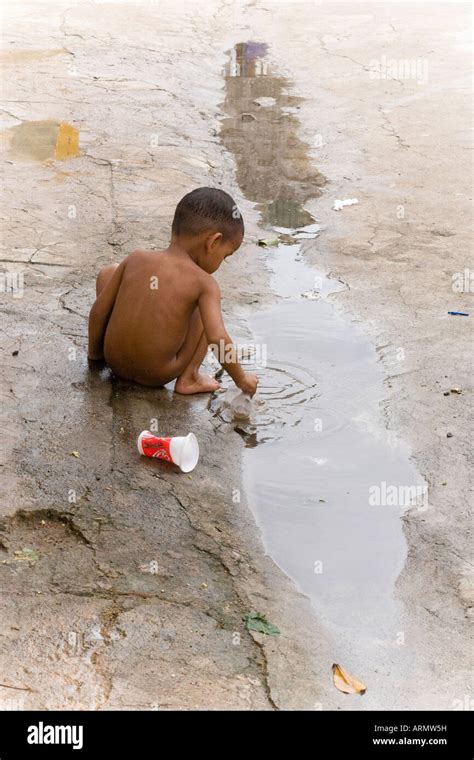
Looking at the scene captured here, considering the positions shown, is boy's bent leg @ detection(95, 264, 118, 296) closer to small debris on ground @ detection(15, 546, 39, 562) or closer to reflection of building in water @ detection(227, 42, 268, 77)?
small debris on ground @ detection(15, 546, 39, 562)

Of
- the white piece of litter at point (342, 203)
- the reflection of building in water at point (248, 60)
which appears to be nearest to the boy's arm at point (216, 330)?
the white piece of litter at point (342, 203)

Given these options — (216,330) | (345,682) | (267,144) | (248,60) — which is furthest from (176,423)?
(248,60)

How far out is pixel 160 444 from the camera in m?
3.56

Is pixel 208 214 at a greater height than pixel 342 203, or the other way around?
pixel 208 214

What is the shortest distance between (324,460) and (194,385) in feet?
2.37

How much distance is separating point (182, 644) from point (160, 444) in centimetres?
103

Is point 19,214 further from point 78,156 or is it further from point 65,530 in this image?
point 65,530

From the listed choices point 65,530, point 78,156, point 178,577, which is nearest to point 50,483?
point 65,530

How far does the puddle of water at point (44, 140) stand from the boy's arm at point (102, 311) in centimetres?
330

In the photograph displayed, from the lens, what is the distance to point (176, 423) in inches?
155

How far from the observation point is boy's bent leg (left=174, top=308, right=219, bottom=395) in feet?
13.6

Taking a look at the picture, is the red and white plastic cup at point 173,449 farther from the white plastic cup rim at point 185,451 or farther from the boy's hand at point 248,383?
the boy's hand at point 248,383

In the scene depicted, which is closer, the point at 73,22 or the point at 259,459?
the point at 259,459

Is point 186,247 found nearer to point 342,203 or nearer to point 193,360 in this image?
point 193,360
